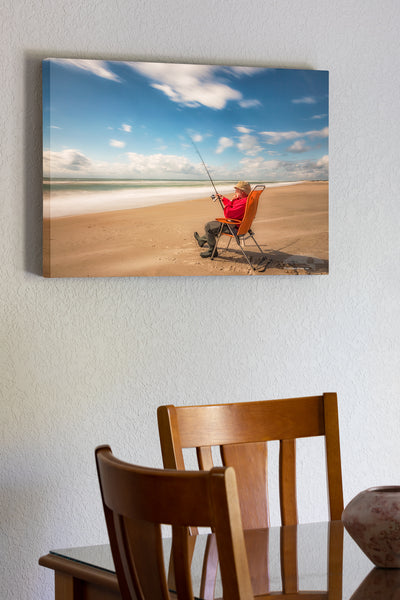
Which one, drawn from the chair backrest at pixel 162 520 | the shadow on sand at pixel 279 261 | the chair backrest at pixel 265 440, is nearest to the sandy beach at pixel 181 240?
the shadow on sand at pixel 279 261

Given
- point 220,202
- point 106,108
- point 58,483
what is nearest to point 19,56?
Result: point 106,108

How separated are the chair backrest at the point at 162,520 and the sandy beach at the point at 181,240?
3.70 ft

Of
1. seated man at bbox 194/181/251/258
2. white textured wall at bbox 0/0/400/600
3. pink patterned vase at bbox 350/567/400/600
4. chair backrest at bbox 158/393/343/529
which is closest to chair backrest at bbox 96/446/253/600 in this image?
pink patterned vase at bbox 350/567/400/600

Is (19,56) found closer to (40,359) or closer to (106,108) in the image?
(106,108)

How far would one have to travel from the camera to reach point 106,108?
2.06 m

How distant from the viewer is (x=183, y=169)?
2139 millimetres

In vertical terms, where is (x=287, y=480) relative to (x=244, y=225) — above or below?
below

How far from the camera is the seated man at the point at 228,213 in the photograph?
2152mm

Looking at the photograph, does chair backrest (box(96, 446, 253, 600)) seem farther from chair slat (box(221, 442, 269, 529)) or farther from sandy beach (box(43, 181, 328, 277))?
sandy beach (box(43, 181, 328, 277))

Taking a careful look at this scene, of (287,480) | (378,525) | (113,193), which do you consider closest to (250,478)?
(287,480)

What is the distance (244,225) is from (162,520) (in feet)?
4.81

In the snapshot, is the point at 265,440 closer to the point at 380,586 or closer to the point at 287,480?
the point at 287,480

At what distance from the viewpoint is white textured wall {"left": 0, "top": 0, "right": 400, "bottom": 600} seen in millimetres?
2012

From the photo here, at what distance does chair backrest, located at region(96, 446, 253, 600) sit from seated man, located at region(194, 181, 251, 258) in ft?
4.03
